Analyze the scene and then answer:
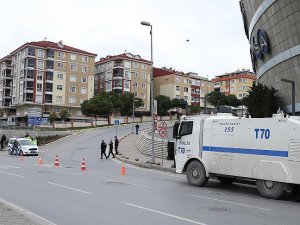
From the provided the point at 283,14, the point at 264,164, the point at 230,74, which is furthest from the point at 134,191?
the point at 230,74

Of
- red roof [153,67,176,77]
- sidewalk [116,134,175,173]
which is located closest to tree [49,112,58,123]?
sidewalk [116,134,175,173]

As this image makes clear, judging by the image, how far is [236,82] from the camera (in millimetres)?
142750

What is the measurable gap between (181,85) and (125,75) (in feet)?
59.7

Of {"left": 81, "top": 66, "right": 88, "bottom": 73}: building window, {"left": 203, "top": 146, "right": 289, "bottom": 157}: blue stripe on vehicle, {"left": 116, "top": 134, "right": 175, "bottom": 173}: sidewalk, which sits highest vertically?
{"left": 81, "top": 66, "right": 88, "bottom": 73}: building window

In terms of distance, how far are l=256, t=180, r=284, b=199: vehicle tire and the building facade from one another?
20.3 meters

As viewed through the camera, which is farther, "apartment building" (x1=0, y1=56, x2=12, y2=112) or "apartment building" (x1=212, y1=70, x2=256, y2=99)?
"apartment building" (x1=212, y1=70, x2=256, y2=99)

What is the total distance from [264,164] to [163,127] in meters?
12.1

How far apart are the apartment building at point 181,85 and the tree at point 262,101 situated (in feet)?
255

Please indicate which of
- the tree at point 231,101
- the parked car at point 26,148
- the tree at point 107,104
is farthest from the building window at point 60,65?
the parked car at point 26,148

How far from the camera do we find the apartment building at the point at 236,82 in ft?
456

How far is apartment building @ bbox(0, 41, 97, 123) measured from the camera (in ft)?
→ 315

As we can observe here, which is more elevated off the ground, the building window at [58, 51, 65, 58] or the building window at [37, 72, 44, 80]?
the building window at [58, 51, 65, 58]

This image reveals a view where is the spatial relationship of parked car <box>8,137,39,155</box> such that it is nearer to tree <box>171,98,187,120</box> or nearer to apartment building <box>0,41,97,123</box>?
apartment building <box>0,41,97,123</box>

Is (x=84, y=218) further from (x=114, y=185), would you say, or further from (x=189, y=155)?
(x=189, y=155)
